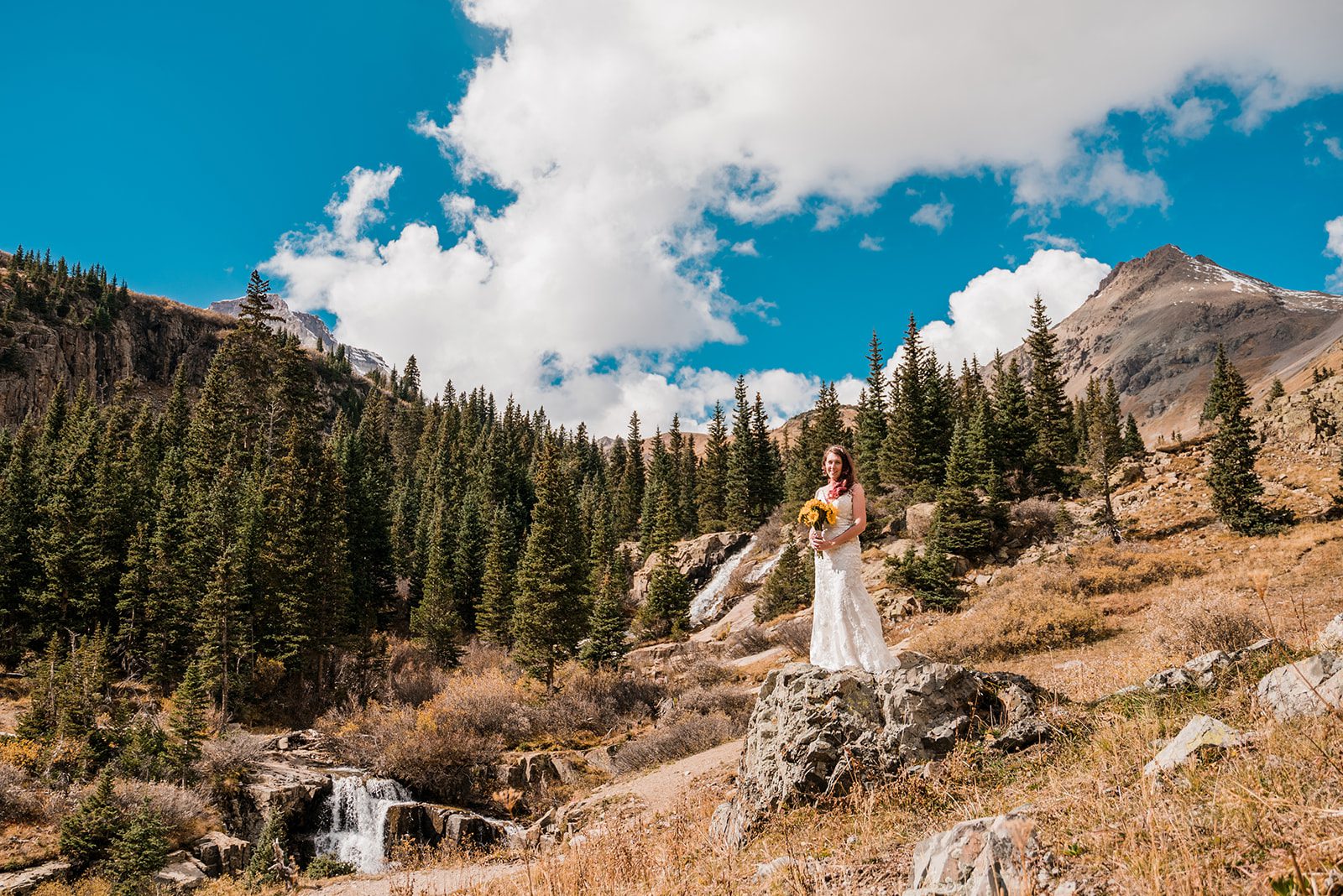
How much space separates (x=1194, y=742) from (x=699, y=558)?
58715 mm

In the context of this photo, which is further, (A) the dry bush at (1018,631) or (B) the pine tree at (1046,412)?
(B) the pine tree at (1046,412)

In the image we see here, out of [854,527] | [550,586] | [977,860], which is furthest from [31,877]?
[550,586]

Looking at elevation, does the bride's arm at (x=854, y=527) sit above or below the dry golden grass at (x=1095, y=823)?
above

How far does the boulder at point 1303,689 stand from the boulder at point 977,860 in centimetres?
287

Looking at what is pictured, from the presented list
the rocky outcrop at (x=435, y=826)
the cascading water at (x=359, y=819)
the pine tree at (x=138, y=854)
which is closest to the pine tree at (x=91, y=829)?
the pine tree at (x=138, y=854)

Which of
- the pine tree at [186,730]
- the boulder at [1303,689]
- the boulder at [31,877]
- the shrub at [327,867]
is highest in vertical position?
the boulder at [1303,689]

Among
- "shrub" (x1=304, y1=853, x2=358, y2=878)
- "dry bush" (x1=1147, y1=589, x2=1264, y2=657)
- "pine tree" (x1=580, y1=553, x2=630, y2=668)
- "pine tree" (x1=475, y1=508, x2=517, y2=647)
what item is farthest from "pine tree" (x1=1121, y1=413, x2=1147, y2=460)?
"shrub" (x1=304, y1=853, x2=358, y2=878)

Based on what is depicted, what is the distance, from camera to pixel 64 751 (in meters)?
23.1

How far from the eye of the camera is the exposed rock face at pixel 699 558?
61719mm

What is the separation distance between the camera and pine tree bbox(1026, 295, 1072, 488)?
158ft

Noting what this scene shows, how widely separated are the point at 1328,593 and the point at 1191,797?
21925 millimetres

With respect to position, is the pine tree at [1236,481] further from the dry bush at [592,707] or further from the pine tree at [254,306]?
the pine tree at [254,306]

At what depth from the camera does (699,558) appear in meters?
63.3

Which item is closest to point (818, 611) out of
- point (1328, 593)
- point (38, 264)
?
point (1328, 593)
